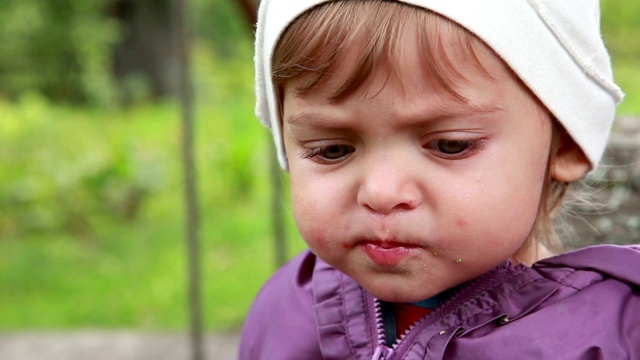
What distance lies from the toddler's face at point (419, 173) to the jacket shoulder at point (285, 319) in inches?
11.6

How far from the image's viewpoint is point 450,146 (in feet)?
4.52

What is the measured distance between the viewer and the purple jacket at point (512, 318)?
1450 mm

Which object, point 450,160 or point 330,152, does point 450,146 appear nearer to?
point 450,160

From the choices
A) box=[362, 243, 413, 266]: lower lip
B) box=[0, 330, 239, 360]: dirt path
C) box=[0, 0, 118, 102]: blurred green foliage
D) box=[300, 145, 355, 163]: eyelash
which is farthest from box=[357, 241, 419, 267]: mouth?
box=[0, 0, 118, 102]: blurred green foliage

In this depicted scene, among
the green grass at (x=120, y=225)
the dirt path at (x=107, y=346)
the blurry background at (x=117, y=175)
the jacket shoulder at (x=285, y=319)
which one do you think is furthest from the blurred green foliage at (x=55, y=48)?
the jacket shoulder at (x=285, y=319)

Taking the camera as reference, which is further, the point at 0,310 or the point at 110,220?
the point at 110,220

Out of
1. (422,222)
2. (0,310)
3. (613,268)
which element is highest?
(422,222)

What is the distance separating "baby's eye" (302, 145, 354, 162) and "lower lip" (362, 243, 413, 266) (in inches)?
5.7

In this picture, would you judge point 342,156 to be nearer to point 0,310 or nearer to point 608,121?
point 608,121

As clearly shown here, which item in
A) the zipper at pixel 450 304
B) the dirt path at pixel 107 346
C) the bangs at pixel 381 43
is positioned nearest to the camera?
the bangs at pixel 381 43

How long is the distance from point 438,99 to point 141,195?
17.0 ft

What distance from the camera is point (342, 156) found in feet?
4.73

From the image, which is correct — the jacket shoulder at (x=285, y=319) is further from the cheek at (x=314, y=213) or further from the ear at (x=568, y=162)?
the ear at (x=568, y=162)

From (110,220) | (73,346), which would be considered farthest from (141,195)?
(73,346)
